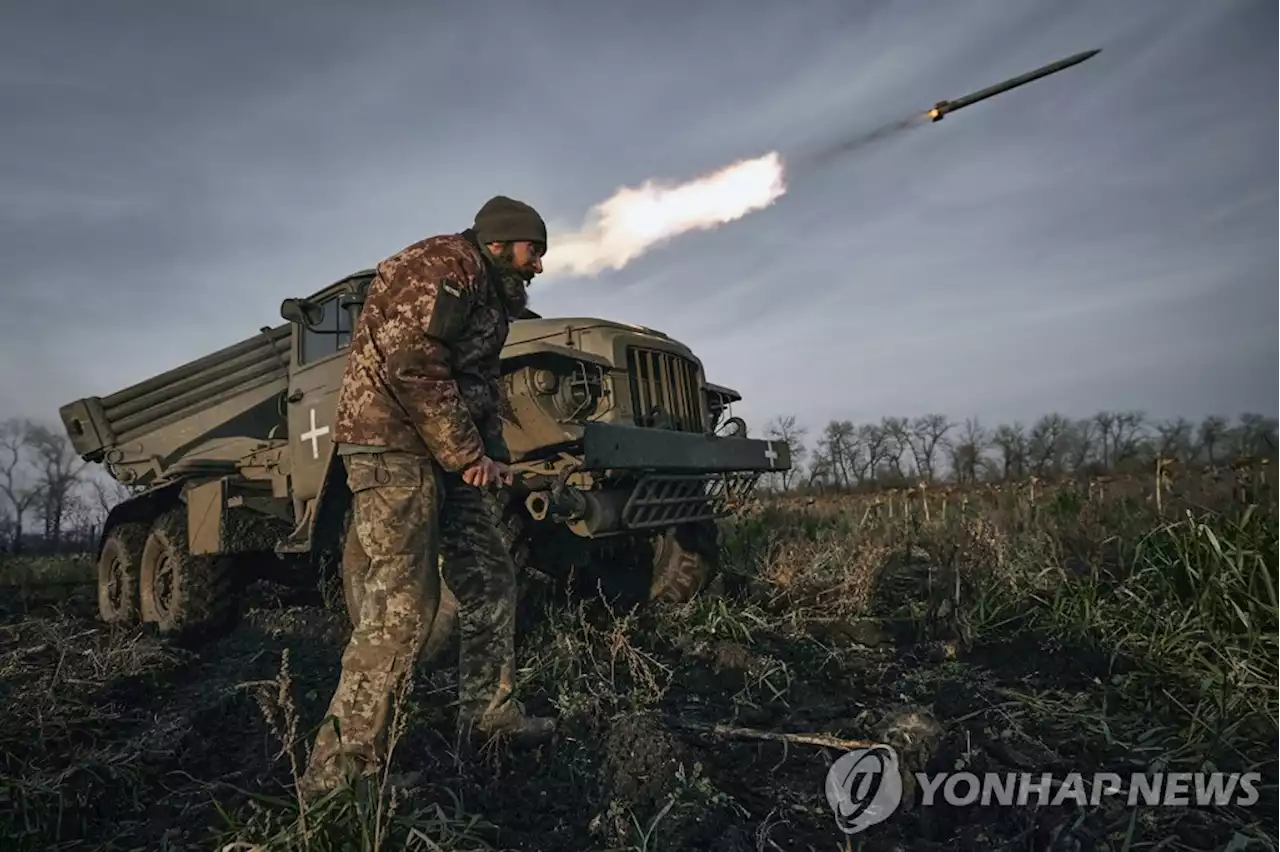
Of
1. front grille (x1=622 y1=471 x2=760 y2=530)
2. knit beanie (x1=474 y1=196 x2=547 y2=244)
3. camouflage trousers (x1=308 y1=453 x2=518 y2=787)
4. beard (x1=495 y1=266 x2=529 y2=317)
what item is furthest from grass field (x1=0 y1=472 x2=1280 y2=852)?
knit beanie (x1=474 y1=196 x2=547 y2=244)

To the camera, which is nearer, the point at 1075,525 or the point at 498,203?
the point at 498,203

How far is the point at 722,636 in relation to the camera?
5.01 metres

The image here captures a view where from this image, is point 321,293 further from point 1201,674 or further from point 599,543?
point 1201,674

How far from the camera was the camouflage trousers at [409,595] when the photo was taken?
111 inches

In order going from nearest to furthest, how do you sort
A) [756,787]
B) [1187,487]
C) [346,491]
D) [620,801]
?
[620,801]
[756,787]
[346,491]
[1187,487]

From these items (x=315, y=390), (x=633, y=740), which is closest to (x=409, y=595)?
(x=633, y=740)

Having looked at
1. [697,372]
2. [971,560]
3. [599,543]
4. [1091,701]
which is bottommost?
[1091,701]

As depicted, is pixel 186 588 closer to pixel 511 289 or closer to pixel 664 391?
pixel 664 391

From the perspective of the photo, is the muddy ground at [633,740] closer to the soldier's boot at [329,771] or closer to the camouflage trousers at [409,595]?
the soldier's boot at [329,771]

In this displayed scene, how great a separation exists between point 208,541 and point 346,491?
3.05 meters

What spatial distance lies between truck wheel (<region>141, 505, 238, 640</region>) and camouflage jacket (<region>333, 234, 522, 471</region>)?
4.19m

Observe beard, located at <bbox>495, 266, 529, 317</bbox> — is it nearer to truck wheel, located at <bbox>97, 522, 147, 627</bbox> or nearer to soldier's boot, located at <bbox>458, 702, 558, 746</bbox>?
soldier's boot, located at <bbox>458, 702, 558, 746</bbox>

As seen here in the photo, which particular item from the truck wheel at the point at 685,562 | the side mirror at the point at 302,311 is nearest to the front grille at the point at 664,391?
the truck wheel at the point at 685,562

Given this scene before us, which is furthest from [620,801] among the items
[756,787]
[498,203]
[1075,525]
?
[1075,525]
